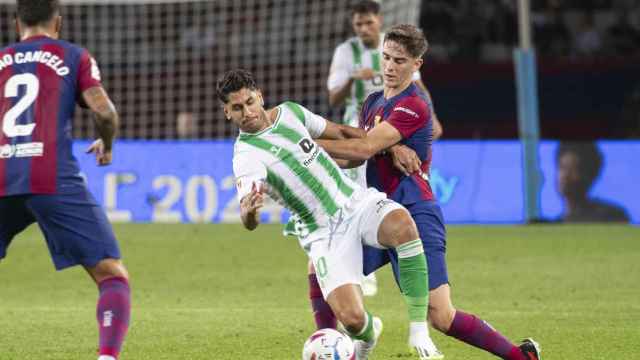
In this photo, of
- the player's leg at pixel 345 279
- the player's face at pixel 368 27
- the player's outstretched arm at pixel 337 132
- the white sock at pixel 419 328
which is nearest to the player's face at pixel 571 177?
the player's face at pixel 368 27

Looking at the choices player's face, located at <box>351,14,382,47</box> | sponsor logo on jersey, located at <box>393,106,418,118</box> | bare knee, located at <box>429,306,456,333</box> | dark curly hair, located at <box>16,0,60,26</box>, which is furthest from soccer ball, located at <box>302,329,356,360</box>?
player's face, located at <box>351,14,382,47</box>

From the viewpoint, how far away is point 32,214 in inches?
278

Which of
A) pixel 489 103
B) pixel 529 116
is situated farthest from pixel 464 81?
pixel 529 116

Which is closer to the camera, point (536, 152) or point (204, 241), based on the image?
point (204, 241)

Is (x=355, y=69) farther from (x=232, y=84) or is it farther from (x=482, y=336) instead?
(x=482, y=336)

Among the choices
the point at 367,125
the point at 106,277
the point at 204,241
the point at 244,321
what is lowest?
the point at 204,241

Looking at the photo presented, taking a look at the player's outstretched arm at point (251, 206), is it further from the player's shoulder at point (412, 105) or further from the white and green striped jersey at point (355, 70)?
the white and green striped jersey at point (355, 70)

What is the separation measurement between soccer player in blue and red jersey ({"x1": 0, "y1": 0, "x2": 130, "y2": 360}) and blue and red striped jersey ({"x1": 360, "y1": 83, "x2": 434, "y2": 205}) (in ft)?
5.24

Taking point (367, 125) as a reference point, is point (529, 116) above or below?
below

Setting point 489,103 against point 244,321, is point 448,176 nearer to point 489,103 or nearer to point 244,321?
point 489,103

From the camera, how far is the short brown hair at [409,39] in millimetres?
7793

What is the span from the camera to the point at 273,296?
11.6 meters

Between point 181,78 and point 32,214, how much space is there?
16.0 m

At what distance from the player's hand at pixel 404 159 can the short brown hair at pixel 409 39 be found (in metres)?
0.53
